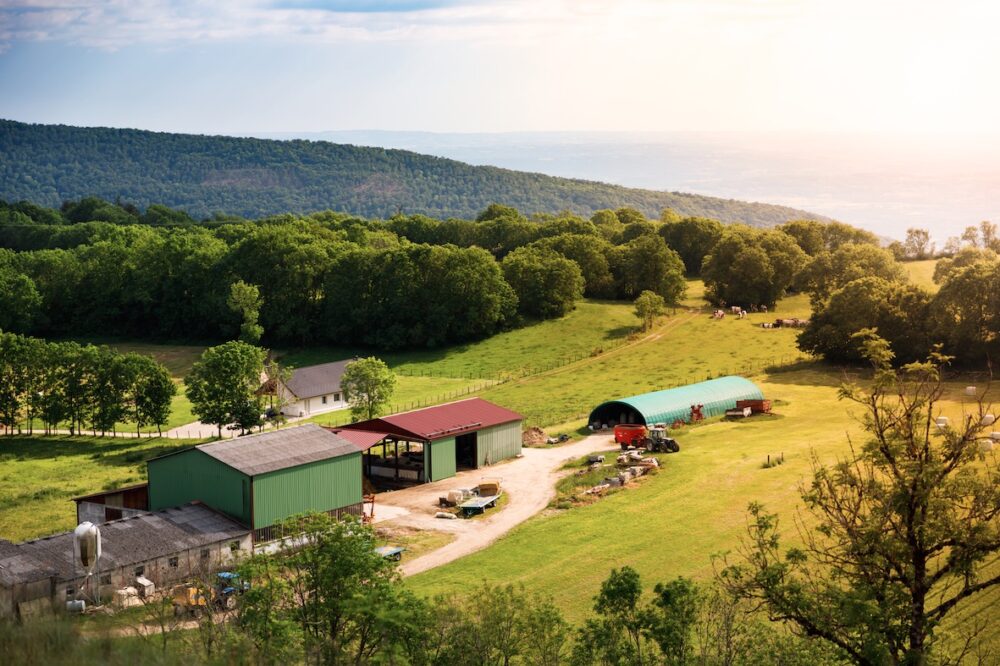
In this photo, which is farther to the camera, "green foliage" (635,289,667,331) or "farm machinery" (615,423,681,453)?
"green foliage" (635,289,667,331)

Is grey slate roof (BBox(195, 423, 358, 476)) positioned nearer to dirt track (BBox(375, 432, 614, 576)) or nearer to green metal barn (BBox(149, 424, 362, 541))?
green metal barn (BBox(149, 424, 362, 541))

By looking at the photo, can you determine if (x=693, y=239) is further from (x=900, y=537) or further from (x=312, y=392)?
(x=900, y=537)

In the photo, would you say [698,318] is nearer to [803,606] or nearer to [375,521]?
[375,521]

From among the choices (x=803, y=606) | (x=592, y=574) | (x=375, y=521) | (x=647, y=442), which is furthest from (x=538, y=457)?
(x=803, y=606)

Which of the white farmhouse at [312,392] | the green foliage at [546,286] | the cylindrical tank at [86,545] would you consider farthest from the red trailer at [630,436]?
the green foliage at [546,286]

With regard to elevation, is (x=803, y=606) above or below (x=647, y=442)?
above

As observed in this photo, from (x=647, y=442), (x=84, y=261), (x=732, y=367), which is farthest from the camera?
(x=84, y=261)

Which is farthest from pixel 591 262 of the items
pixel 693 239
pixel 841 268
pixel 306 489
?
pixel 306 489

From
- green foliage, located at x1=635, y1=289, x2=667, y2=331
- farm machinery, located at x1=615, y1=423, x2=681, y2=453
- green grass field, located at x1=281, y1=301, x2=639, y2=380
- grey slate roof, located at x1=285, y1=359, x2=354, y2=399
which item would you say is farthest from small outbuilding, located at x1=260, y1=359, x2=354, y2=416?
green foliage, located at x1=635, y1=289, x2=667, y2=331
